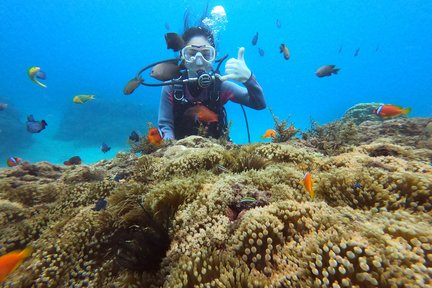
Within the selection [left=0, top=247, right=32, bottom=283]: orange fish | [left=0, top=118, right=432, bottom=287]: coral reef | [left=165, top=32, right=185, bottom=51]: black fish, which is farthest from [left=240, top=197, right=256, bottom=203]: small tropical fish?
[left=165, top=32, right=185, bottom=51]: black fish

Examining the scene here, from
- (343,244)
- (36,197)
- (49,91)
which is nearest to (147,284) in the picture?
(343,244)

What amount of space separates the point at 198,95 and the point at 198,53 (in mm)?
1121

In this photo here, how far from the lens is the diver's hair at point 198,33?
7.20 meters

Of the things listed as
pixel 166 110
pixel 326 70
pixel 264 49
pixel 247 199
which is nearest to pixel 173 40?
pixel 166 110

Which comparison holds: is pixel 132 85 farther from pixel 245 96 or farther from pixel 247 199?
pixel 247 199

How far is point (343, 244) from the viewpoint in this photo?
49.9 inches

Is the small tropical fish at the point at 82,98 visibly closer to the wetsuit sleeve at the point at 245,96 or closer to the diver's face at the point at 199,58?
the diver's face at the point at 199,58

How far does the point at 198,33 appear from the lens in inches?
284

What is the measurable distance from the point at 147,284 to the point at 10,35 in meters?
122

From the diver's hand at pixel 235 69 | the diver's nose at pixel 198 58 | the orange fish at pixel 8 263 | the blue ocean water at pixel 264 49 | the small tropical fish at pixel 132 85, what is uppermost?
the blue ocean water at pixel 264 49

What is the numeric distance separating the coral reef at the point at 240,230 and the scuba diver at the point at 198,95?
3347 mm

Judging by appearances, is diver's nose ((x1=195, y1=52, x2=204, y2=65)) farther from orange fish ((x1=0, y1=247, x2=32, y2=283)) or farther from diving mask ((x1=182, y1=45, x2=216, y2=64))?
orange fish ((x1=0, y1=247, x2=32, y2=283))

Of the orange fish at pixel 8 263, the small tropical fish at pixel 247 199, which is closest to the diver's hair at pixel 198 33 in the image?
the small tropical fish at pixel 247 199

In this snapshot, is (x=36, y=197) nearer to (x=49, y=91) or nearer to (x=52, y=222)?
(x=52, y=222)
